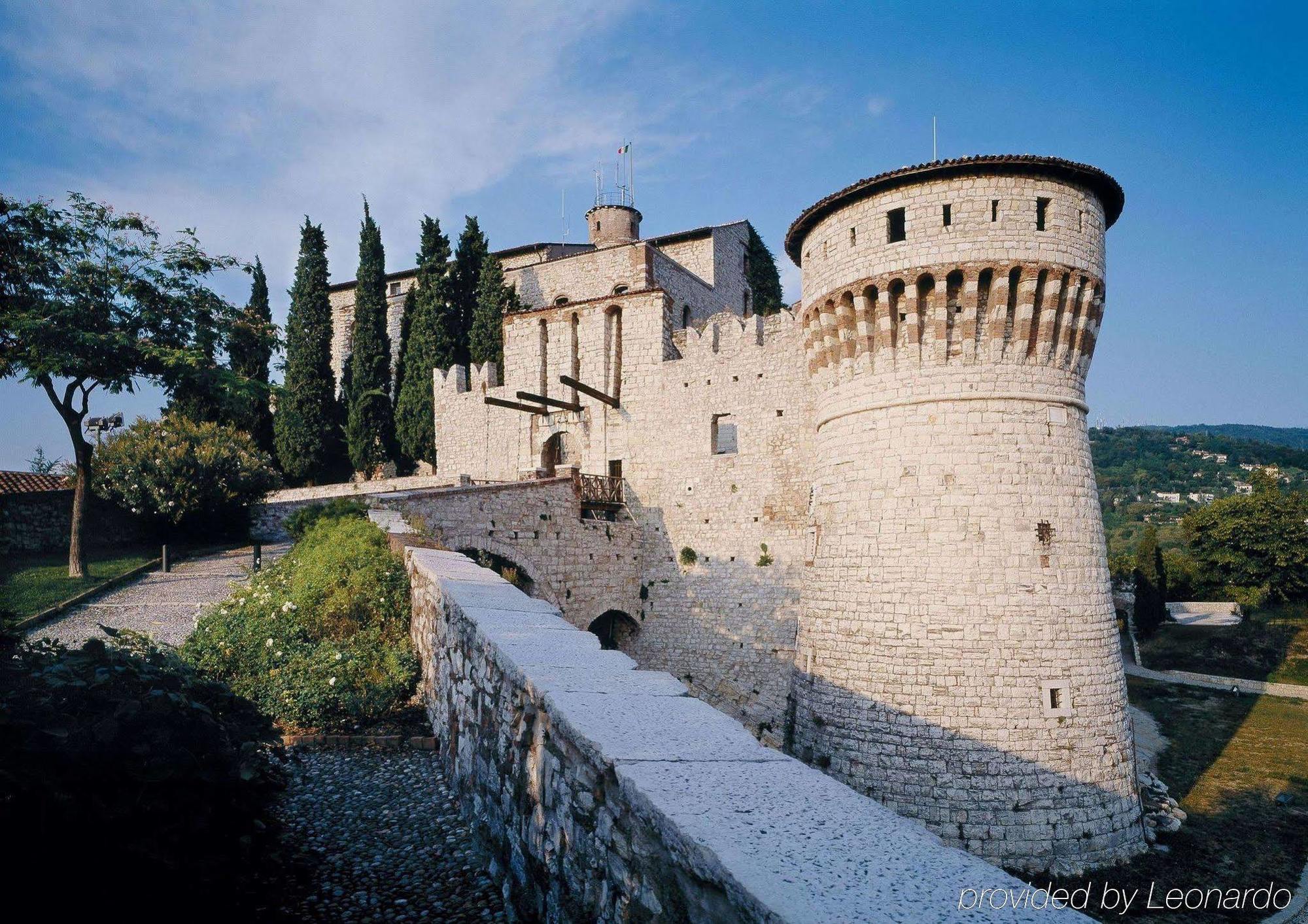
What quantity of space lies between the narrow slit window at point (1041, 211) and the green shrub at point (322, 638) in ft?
35.6

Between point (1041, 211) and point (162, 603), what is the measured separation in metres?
15.0

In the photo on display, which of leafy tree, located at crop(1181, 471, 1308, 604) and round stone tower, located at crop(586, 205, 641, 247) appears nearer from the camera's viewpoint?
round stone tower, located at crop(586, 205, 641, 247)

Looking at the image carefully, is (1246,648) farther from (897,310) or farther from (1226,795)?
(897,310)

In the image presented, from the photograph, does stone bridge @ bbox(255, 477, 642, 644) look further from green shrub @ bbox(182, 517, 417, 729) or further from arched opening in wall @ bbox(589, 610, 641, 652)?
green shrub @ bbox(182, 517, 417, 729)

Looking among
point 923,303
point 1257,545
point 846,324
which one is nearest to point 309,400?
point 846,324

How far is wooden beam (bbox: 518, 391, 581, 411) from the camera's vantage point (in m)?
19.0

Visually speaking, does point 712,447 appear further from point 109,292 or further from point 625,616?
point 109,292

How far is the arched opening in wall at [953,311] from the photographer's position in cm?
1169

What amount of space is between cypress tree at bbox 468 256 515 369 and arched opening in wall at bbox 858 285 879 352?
13887 mm

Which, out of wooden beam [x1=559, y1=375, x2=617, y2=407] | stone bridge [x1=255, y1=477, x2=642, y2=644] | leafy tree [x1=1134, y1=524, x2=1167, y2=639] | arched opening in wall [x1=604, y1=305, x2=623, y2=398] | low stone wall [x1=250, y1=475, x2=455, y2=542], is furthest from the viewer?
leafy tree [x1=1134, y1=524, x2=1167, y2=639]

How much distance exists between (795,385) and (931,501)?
19.2 feet

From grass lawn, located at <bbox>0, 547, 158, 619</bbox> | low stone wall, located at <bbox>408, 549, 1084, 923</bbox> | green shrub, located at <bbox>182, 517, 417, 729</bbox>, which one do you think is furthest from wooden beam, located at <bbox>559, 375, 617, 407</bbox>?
low stone wall, located at <bbox>408, 549, 1084, 923</bbox>

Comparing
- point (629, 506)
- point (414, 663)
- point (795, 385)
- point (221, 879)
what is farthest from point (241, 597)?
point (795, 385)

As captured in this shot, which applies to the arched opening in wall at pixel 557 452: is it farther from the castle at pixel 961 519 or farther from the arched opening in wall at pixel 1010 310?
the arched opening in wall at pixel 1010 310
